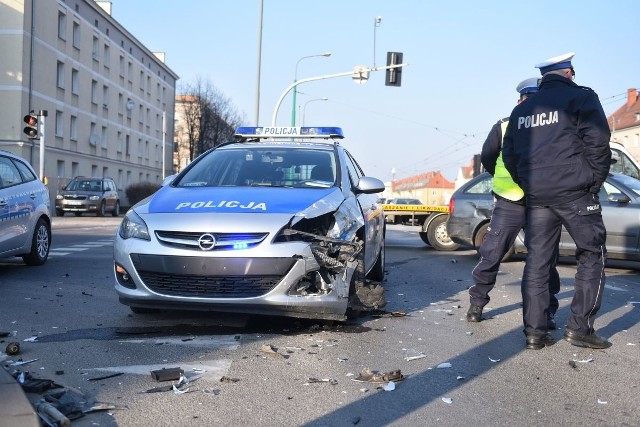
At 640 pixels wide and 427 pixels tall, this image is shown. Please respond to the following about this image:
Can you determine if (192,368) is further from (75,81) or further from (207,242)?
(75,81)

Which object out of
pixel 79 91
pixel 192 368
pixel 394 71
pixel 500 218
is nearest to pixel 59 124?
pixel 79 91

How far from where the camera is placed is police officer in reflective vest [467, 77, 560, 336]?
543 cm

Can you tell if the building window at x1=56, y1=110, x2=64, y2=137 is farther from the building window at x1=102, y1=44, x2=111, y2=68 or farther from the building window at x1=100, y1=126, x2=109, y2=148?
the building window at x1=102, y1=44, x2=111, y2=68

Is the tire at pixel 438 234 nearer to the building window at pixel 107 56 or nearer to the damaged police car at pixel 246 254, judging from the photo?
the damaged police car at pixel 246 254

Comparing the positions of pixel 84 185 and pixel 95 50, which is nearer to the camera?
pixel 84 185

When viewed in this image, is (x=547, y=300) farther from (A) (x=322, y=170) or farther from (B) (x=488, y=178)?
(B) (x=488, y=178)

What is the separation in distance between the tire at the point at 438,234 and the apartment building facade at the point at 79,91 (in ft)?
54.0

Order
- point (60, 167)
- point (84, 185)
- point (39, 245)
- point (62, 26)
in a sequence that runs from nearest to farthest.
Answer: point (39, 245) < point (84, 185) < point (62, 26) < point (60, 167)

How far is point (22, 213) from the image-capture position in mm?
8961

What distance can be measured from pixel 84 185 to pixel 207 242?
26.9 m

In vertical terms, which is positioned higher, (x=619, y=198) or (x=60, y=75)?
(x=60, y=75)

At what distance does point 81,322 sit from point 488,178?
775 cm

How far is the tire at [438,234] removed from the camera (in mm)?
13953

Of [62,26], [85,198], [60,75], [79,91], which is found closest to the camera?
[85,198]
